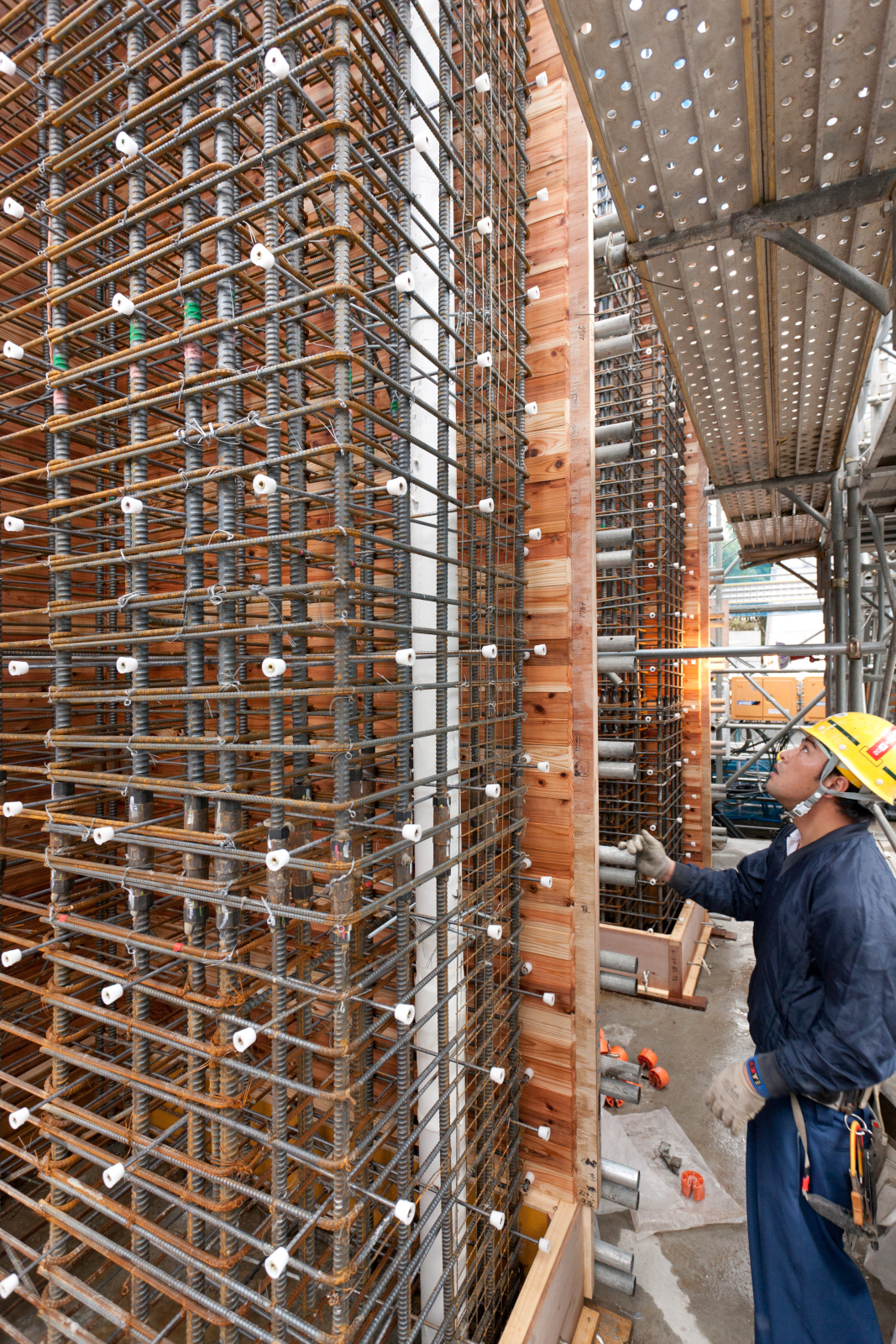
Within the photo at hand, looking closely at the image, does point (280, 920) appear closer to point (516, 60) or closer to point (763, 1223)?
point (763, 1223)

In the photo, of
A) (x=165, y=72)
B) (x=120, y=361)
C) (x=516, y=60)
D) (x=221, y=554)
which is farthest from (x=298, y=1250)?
(x=165, y=72)

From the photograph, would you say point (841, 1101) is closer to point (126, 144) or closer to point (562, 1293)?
point (562, 1293)

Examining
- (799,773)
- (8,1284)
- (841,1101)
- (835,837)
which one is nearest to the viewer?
(8,1284)

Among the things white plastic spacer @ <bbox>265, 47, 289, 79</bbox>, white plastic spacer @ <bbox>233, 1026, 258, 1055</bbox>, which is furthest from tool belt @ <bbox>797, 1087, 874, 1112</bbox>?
white plastic spacer @ <bbox>265, 47, 289, 79</bbox>

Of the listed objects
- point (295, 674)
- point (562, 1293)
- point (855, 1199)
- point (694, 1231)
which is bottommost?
point (694, 1231)

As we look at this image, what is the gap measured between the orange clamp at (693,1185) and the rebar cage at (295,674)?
1052mm

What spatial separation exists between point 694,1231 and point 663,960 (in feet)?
5.77

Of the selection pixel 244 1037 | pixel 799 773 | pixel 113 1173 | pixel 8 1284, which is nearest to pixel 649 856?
pixel 799 773

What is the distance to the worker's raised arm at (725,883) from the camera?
7.62ft

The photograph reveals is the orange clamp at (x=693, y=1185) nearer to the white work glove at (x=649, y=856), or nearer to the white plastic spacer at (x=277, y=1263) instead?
the white work glove at (x=649, y=856)

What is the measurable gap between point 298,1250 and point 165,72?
172 inches

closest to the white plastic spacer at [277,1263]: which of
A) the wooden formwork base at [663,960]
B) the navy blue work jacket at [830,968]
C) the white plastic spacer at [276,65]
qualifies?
the navy blue work jacket at [830,968]

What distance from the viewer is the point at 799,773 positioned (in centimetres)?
204

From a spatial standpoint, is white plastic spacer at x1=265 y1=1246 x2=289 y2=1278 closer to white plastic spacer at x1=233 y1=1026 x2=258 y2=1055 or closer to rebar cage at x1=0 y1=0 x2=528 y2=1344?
rebar cage at x1=0 y1=0 x2=528 y2=1344
